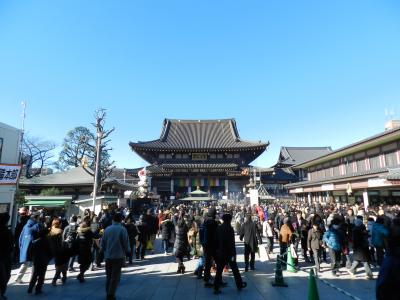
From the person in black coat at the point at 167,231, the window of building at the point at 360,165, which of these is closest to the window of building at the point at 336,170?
the window of building at the point at 360,165

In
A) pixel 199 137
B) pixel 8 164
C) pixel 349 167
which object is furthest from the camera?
pixel 199 137

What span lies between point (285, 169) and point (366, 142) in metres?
24.0

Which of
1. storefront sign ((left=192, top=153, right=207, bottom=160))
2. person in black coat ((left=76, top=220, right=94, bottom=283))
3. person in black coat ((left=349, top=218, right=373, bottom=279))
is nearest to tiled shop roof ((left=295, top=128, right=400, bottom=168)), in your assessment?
person in black coat ((left=349, top=218, right=373, bottom=279))

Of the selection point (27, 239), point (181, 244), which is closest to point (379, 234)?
point (181, 244)

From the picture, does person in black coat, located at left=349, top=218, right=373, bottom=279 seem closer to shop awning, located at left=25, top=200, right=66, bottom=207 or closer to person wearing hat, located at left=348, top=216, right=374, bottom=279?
person wearing hat, located at left=348, top=216, right=374, bottom=279

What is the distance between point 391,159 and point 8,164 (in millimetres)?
23250

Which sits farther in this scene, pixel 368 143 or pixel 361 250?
pixel 368 143

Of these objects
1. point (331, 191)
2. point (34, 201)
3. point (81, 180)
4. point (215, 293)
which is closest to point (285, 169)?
point (331, 191)

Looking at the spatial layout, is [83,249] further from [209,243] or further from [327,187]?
[327,187]

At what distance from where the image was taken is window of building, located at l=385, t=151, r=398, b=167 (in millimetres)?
18895

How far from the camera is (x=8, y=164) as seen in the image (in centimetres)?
1091

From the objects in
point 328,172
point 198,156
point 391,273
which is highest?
point 198,156

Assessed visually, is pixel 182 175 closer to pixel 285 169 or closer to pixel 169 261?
pixel 285 169

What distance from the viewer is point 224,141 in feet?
129
